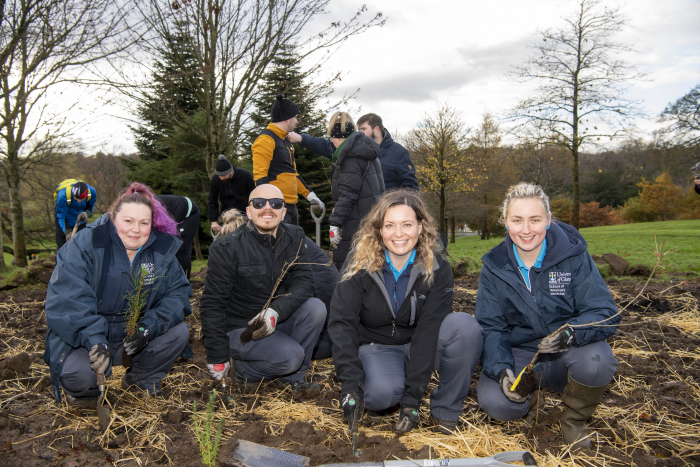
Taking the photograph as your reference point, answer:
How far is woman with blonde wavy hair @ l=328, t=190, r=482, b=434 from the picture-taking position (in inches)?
99.7

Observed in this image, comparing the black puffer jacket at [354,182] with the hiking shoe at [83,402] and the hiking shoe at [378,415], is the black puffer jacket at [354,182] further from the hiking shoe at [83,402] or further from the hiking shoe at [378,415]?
the hiking shoe at [83,402]

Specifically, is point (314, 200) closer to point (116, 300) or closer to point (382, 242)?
point (382, 242)

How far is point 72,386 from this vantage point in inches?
105

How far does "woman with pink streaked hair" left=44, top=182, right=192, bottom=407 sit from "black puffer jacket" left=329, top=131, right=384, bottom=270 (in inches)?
62.2

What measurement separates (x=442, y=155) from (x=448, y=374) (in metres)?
21.2

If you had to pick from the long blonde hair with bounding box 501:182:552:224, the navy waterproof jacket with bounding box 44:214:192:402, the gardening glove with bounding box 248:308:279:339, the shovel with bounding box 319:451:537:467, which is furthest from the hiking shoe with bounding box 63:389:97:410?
the long blonde hair with bounding box 501:182:552:224

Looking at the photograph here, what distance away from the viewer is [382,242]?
276 centimetres

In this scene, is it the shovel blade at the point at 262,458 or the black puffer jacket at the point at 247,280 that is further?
the black puffer jacket at the point at 247,280

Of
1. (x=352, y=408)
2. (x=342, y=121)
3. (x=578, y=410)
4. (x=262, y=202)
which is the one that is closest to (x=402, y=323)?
(x=352, y=408)

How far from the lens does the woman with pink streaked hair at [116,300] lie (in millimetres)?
2582

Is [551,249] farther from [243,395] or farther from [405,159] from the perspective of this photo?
[405,159]

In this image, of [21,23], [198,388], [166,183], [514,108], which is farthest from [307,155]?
[198,388]

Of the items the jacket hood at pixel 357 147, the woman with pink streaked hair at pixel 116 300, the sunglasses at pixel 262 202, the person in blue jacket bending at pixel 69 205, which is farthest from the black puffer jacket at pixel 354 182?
the person in blue jacket bending at pixel 69 205

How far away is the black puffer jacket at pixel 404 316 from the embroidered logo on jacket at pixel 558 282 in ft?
1.88
